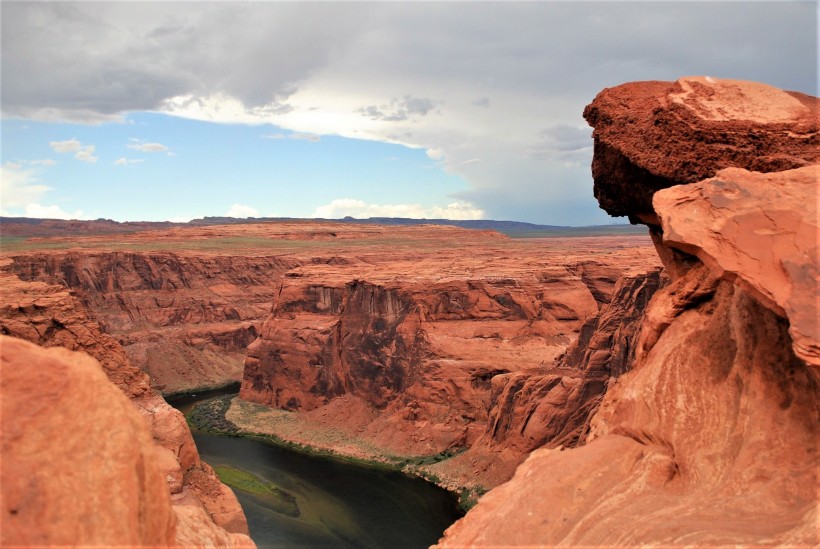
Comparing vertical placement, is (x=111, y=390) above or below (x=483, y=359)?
above

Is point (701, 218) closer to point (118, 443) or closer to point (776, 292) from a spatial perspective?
point (776, 292)

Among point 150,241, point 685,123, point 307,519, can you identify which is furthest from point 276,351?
point 150,241

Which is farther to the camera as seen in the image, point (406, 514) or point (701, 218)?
point (406, 514)

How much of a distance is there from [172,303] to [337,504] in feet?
175

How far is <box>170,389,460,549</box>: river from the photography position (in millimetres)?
34281

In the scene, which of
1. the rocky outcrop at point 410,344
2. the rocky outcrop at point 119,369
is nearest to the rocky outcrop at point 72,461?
the rocky outcrop at point 119,369

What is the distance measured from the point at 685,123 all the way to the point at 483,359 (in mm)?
33432

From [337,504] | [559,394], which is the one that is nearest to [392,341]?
[337,504]

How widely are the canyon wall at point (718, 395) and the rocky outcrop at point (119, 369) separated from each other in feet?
35.9

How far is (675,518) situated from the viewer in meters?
10.3

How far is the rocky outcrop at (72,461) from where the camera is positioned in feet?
20.8

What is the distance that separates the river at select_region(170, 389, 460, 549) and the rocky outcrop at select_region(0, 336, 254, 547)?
2798cm

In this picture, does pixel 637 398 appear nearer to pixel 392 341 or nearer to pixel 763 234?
pixel 763 234

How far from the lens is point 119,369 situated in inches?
921
